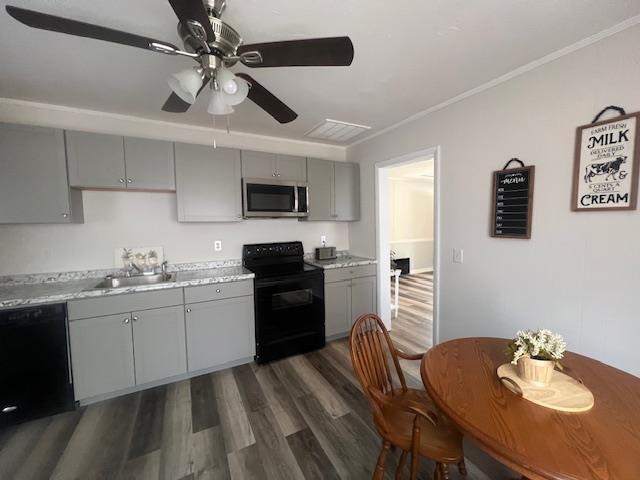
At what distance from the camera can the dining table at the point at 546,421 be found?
0.74 metres

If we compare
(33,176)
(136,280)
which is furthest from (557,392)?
(33,176)

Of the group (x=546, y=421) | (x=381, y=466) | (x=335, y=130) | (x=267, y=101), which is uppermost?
(x=335, y=130)

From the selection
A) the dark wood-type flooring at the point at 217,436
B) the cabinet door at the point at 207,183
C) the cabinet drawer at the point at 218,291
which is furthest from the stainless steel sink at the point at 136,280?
the dark wood-type flooring at the point at 217,436

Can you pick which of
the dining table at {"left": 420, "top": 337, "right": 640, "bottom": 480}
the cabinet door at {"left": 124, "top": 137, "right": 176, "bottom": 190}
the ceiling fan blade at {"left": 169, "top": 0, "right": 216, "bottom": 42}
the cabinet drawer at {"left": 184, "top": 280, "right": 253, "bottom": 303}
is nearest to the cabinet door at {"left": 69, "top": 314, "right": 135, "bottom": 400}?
the cabinet drawer at {"left": 184, "top": 280, "right": 253, "bottom": 303}

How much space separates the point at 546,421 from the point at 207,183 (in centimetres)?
280

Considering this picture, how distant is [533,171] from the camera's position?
174cm

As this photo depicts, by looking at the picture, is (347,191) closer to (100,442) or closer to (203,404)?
(203,404)

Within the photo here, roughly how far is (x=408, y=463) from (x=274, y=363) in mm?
1447

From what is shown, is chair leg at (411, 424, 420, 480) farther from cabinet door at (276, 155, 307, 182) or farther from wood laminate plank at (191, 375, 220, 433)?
cabinet door at (276, 155, 307, 182)

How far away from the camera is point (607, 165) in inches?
56.6

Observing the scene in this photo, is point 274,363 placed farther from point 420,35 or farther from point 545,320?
point 420,35

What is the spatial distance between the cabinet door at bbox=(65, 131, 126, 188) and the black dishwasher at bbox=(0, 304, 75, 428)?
101cm

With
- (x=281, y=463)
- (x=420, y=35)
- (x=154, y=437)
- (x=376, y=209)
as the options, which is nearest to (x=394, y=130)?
(x=376, y=209)

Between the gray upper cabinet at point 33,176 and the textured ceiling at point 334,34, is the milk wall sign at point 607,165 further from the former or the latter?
the gray upper cabinet at point 33,176
